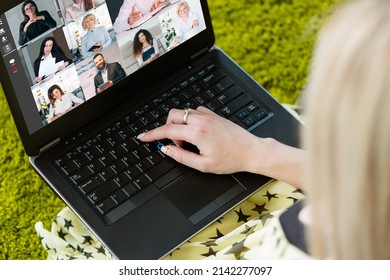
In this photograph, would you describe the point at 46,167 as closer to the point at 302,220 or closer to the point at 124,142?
the point at 124,142

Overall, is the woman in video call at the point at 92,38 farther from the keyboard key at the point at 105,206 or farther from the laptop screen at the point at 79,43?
the keyboard key at the point at 105,206

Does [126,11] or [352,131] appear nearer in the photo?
[352,131]

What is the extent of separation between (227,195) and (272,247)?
282mm

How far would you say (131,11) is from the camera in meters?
1.39

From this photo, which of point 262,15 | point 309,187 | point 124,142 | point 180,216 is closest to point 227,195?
point 180,216

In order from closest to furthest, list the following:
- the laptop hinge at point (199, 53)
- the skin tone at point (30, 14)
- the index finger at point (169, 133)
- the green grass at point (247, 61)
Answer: the skin tone at point (30, 14) < the index finger at point (169, 133) < the laptop hinge at point (199, 53) < the green grass at point (247, 61)

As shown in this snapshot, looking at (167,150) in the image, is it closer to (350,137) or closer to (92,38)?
(92,38)

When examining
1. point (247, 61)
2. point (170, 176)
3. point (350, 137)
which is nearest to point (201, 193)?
point (170, 176)

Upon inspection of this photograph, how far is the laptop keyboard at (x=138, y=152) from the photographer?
1.34m

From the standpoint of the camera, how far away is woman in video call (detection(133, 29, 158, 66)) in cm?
142

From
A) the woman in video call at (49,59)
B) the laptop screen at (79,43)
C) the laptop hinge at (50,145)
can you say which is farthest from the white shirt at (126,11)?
the laptop hinge at (50,145)

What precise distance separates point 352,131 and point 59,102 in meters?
0.67

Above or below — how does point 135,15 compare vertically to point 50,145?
above

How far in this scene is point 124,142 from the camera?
4.59 ft
